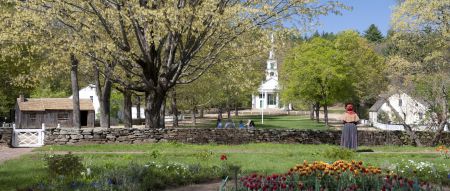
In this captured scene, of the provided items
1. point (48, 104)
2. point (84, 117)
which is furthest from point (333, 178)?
point (48, 104)

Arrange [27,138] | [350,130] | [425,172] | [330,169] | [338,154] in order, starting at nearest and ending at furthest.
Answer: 1. [330,169]
2. [425,172]
3. [338,154]
4. [350,130]
5. [27,138]

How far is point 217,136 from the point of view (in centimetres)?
2277

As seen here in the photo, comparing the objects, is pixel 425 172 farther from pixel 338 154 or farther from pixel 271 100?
pixel 271 100

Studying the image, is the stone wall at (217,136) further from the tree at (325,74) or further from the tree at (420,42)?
the tree at (325,74)

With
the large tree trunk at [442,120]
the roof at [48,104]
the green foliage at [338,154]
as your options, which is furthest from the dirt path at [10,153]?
the roof at [48,104]

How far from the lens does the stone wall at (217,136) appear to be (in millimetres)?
21672

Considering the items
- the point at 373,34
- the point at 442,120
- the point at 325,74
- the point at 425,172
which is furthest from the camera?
the point at 373,34

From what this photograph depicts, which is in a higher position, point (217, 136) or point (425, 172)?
point (217, 136)

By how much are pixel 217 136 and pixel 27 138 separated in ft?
27.3

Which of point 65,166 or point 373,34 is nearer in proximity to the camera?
point 65,166

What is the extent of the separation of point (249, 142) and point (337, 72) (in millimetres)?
34970

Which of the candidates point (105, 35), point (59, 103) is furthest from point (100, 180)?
point (59, 103)

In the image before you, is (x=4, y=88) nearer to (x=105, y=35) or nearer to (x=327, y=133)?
(x=105, y=35)

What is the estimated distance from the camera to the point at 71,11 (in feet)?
68.6
